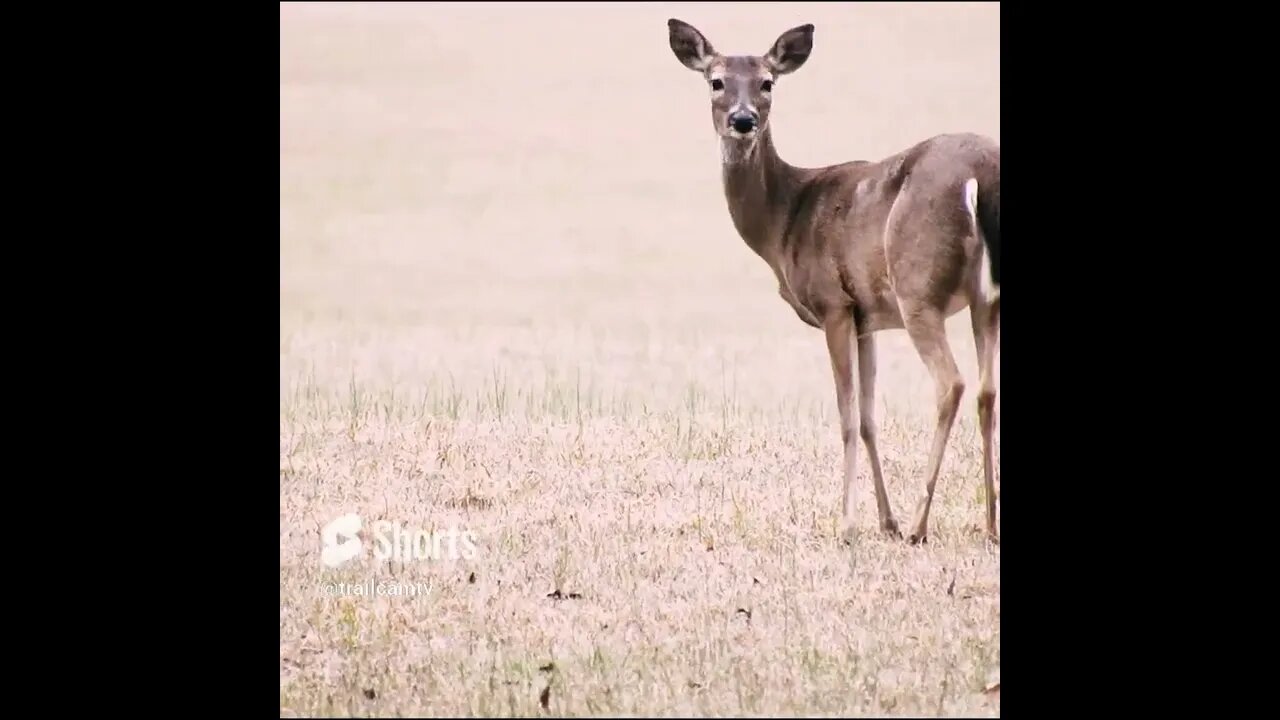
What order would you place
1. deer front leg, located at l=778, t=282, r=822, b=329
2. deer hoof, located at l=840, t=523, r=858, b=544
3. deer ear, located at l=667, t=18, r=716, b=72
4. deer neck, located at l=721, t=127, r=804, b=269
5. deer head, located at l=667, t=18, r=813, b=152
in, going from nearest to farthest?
deer hoof, located at l=840, t=523, r=858, b=544, deer head, located at l=667, t=18, r=813, b=152, deer ear, located at l=667, t=18, r=716, b=72, deer front leg, located at l=778, t=282, r=822, b=329, deer neck, located at l=721, t=127, r=804, b=269

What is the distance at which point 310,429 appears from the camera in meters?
11.0

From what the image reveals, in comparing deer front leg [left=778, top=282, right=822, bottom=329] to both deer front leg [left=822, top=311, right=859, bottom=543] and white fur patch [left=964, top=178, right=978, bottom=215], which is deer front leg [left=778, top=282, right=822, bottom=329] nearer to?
deer front leg [left=822, top=311, right=859, bottom=543]

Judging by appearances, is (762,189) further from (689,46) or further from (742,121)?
(689,46)

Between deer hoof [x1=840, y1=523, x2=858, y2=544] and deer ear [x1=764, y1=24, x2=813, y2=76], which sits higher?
deer ear [x1=764, y1=24, x2=813, y2=76]

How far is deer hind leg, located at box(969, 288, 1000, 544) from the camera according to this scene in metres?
8.42

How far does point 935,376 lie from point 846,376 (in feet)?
1.73

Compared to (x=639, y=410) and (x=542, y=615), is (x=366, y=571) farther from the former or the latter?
(x=639, y=410)

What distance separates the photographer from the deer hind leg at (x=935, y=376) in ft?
28.1

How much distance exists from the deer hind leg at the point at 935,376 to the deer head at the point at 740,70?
4.32 ft

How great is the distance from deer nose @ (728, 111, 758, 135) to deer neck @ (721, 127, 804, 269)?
52 cm

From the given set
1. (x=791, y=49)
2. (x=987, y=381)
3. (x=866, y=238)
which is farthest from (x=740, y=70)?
(x=987, y=381)

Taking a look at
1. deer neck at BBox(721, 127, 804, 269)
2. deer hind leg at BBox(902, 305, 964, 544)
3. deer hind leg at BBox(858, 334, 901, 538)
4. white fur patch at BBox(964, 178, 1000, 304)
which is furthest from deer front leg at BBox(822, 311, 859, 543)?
white fur patch at BBox(964, 178, 1000, 304)

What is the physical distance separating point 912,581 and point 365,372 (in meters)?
5.79

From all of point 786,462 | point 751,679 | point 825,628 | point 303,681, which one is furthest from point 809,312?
point 303,681
